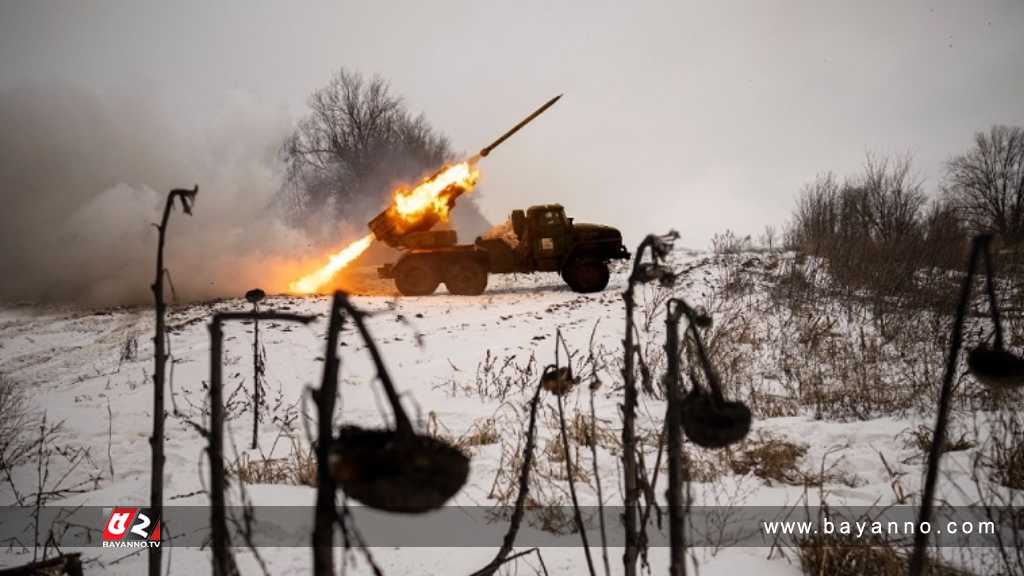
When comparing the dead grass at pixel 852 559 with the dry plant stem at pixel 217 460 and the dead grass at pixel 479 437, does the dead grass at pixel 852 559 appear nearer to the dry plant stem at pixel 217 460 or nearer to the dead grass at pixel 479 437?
the dry plant stem at pixel 217 460

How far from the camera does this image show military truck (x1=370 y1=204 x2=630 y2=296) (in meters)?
13.7

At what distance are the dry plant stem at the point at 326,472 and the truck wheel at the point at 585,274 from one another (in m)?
13.3

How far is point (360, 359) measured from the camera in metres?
7.69

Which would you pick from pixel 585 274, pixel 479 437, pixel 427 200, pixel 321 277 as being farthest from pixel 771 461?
pixel 321 277

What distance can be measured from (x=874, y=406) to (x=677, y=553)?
15.6ft

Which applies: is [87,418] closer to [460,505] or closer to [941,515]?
[460,505]

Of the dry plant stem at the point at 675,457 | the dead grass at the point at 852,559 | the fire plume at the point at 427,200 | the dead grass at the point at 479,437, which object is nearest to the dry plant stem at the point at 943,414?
the dry plant stem at the point at 675,457

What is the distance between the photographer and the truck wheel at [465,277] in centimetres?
1377

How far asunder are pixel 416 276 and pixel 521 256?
293cm

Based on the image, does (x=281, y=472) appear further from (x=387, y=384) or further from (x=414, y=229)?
(x=414, y=229)

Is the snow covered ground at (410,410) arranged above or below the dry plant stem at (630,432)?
below

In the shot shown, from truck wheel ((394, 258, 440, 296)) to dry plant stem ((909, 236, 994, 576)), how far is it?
43.8 feet

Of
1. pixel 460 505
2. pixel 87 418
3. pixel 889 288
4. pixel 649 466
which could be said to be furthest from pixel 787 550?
pixel 889 288

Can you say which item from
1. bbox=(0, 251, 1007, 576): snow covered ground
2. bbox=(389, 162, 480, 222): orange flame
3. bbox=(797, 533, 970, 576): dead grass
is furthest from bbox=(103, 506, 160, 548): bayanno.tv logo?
bbox=(389, 162, 480, 222): orange flame
